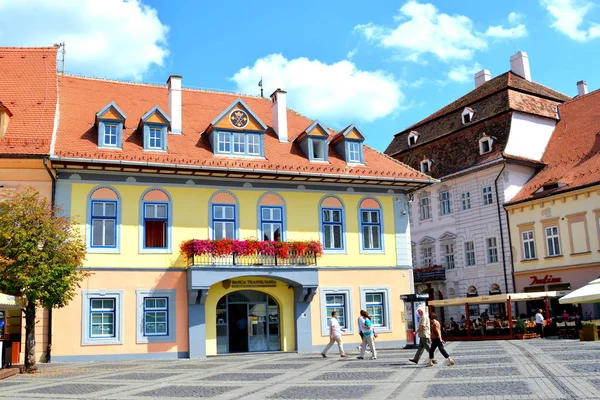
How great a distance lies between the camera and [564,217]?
36.1 m

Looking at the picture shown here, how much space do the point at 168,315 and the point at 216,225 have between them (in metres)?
3.91

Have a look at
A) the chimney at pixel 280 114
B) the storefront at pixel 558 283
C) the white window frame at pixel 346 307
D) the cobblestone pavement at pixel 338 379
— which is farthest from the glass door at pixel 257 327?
the storefront at pixel 558 283

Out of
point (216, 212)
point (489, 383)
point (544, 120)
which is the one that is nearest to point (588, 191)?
point (544, 120)

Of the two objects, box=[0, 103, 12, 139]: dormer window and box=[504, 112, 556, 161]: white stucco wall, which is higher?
box=[504, 112, 556, 161]: white stucco wall

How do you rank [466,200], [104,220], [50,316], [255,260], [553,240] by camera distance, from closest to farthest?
[50,316] < [104,220] < [255,260] < [553,240] < [466,200]

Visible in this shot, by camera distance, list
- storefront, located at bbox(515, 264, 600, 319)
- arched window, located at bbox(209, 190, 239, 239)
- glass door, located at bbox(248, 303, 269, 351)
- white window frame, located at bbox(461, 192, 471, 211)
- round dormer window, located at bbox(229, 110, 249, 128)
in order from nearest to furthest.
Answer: arched window, located at bbox(209, 190, 239, 239), glass door, located at bbox(248, 303, 269, 351), round dormer window, located at bbox(229, 110, 249, 128), storefront, located at bbox(515, 264, 600, 319), white window frame, located at bbox(461, 192, 471, 211)

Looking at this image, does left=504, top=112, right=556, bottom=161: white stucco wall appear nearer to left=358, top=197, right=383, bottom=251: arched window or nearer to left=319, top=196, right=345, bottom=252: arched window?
left=358, top=197, right=383, bottom=251: arched window

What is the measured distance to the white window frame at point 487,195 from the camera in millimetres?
40344

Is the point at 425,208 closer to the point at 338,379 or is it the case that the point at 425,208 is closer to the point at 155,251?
the point at 155,251

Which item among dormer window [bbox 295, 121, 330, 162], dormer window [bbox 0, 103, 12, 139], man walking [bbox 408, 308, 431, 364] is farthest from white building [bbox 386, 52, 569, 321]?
dormer window [bbox 0, 103, 12, 139]

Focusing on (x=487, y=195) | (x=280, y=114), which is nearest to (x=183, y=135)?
(x=280, y=114)

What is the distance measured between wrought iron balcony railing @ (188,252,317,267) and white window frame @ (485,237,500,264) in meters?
17.4

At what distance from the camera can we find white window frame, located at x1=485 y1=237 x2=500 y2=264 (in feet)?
132

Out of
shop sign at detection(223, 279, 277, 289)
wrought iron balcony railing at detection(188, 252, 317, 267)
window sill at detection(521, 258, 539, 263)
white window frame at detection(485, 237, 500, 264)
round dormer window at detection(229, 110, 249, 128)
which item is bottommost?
shop sign at detection(223, 279, 277, 289)
